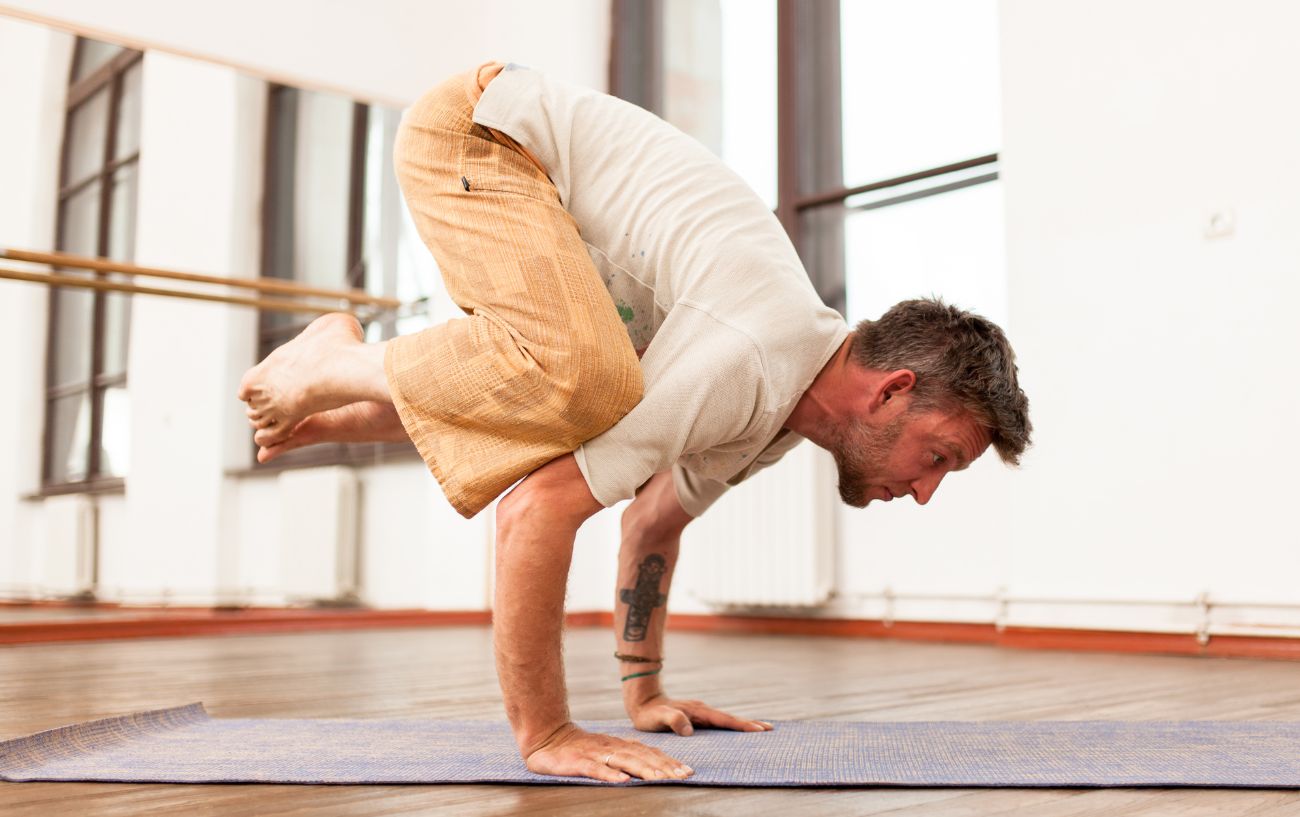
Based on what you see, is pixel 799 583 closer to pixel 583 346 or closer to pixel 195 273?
pixel 195 273

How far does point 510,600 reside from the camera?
1.36m

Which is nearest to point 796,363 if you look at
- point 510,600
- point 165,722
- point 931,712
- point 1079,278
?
point 510,600

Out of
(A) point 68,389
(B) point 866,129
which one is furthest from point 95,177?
(B) point 866,129

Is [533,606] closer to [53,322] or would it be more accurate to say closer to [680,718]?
[680,718]

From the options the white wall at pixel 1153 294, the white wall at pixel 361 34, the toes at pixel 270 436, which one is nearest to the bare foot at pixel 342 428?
the toes at pixel 270 436

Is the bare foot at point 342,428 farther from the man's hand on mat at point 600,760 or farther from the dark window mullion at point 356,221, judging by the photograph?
the dark window mullion at point 356,221

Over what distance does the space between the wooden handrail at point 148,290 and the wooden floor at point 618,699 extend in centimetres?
113

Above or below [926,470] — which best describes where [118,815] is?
below

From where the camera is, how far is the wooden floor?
117 cm

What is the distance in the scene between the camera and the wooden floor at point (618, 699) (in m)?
1.17

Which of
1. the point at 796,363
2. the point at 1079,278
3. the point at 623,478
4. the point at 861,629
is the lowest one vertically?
the point at 861,629

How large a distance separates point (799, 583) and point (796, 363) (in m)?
2.64

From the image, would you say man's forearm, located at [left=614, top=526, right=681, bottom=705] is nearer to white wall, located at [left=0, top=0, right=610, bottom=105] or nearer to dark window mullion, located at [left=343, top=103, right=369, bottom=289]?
dark window mullion, located at [left=343, top=103, right=369, bottom=289]

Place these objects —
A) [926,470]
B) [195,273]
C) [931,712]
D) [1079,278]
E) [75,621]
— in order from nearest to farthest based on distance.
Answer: [926,470], [931,712], [1079,278], [75,621], [195,273]
